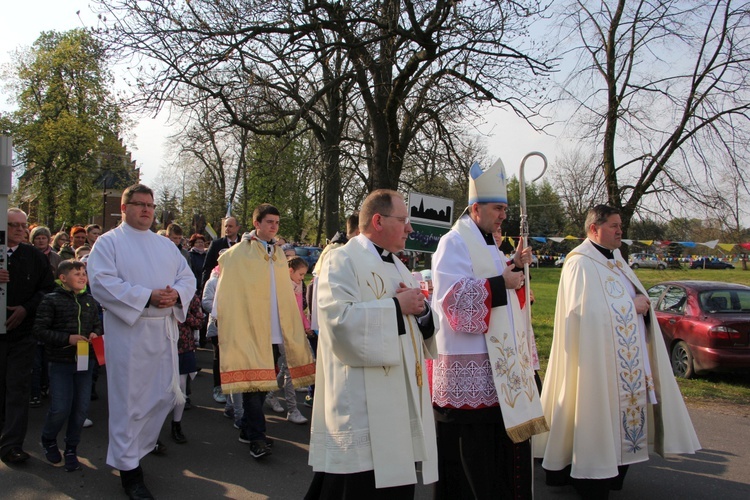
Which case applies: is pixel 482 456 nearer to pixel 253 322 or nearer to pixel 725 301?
pixel 253 322

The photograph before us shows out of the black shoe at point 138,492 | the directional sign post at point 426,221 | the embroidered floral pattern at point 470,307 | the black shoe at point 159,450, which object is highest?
the directional sign post at point 426,221

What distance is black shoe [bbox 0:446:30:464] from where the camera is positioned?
484 cm

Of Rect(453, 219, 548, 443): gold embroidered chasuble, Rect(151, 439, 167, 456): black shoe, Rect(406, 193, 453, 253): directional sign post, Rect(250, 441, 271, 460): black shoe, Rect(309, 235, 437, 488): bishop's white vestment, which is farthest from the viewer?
Rect(406, 193, 453, 253): directional sign post

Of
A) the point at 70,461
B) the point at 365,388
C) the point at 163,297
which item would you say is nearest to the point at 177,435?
the point at 70,461

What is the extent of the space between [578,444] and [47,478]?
402 cm

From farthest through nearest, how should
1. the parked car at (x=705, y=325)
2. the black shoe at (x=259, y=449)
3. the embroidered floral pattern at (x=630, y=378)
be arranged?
the parked car at (x=705, y=325), the black shoe at (x=259, y=449), the embroidered floral pattern at (x=630, y=378)

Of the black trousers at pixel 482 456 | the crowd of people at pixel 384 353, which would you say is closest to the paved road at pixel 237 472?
the crowd of people at pixel 384 353

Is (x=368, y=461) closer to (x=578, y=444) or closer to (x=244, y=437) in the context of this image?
(x=578, y=444)

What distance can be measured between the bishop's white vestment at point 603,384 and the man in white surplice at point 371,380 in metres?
1.67

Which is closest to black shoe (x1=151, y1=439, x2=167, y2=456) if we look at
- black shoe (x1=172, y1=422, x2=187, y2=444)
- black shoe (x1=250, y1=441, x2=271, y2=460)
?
black shoe (x1=172, y1=422, x2=187, y2=444)

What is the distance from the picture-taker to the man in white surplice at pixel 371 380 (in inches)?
116

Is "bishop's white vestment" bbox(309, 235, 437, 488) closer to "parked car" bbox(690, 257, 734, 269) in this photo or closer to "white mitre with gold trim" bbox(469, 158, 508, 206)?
"white mitre with gold trim" bbox(469, 158, 508, 206)

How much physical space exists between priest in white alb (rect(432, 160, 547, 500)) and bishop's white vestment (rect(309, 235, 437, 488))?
546mm

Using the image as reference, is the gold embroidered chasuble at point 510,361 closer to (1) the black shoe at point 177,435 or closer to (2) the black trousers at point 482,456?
(2) the black trousers at point 482,456
